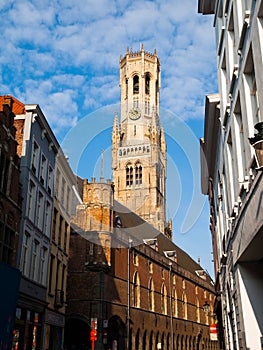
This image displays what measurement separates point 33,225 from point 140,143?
3001 inches

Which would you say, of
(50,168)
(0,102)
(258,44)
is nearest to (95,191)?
(50,168)

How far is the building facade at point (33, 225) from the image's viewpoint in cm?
1962

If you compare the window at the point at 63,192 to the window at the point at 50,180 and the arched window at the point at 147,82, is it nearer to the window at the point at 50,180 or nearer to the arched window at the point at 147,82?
the window at the point at 50,180

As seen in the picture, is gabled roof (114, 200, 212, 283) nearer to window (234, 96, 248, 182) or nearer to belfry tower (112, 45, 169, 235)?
belfry tower (112, 45, 169, 235)

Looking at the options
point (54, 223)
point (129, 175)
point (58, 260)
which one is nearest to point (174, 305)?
point (58, 260)

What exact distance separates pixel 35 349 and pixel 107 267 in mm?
16694

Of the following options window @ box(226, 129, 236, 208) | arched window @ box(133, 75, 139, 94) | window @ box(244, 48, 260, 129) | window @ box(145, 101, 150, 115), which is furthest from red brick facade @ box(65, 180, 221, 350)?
arched window @ box(133, 75, 139, 94)

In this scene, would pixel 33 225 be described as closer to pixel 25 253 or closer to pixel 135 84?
pixel 25 253

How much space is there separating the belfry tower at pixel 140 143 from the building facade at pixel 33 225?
6199 cm

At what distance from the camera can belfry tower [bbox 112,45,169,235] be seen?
89.6 m

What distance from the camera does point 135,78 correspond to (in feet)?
358

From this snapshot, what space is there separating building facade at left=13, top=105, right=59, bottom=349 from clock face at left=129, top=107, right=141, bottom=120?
267ft

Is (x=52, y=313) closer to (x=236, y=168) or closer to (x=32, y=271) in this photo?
(x=32, y=271)

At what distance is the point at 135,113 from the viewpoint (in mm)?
111438
